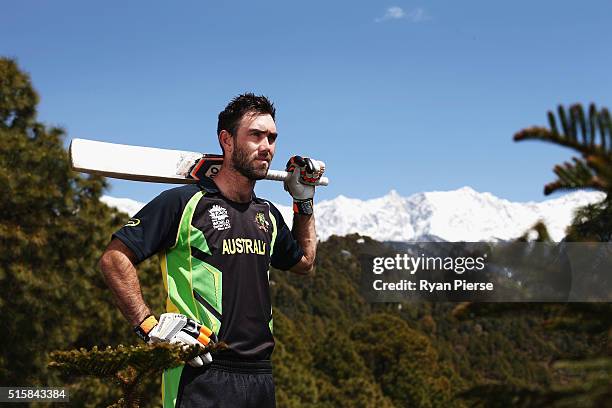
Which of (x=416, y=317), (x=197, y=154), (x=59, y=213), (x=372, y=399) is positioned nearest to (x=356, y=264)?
(x=416, y=317)

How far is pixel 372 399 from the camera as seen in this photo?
41.4m

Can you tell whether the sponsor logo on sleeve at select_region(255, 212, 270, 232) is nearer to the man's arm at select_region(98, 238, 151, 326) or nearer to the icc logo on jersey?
the icc logo on jersey

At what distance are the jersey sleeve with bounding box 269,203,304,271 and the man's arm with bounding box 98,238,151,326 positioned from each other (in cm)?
106

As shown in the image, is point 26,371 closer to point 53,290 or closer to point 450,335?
point 53,290

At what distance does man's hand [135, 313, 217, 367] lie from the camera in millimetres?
3594

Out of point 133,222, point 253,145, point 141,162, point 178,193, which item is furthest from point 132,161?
point 253,145

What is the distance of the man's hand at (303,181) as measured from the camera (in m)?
4.97

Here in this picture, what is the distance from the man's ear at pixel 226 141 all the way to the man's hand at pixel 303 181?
2.64 ft

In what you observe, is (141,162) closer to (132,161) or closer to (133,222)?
(132,161)

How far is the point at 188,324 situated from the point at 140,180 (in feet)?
4.22

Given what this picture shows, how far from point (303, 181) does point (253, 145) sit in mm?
901

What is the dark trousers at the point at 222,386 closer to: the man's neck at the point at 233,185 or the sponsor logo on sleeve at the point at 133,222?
the sponsor logo on sleeve at the point at 133,222

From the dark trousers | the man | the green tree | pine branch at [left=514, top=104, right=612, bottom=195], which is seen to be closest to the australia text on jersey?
the man

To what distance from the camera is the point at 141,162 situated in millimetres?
4496
